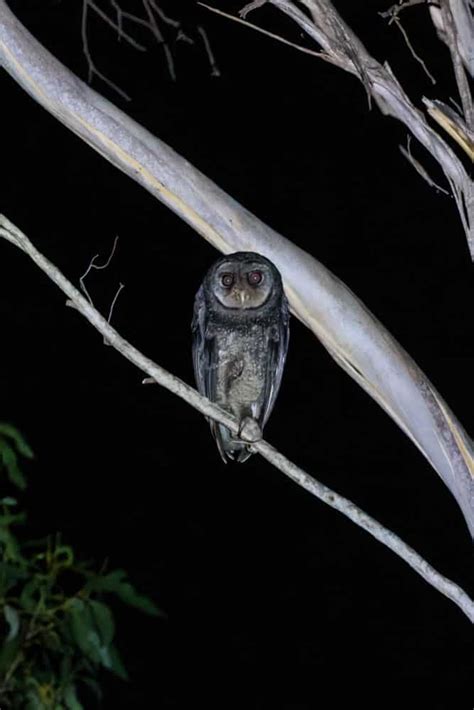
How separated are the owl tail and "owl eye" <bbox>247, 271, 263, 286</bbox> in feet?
1.20

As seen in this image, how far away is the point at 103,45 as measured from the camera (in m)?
3.59

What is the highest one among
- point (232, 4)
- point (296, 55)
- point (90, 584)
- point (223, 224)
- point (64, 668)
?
point (296, 55)

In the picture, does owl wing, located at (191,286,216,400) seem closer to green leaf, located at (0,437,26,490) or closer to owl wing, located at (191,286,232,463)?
owl wing, located at (191,286,232,463)

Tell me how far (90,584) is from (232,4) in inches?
80.0

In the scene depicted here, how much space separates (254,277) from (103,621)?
36.3 inches

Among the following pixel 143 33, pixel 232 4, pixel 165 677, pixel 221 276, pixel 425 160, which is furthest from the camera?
pixel 165 677

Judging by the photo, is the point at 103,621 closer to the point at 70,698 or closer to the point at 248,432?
the point at 70,698

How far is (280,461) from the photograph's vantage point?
4.44 ft

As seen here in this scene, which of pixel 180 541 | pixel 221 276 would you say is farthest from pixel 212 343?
pixel 180 541

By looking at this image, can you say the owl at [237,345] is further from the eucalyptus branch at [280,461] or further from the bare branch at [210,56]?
the eucalyptus branch at [280,461]

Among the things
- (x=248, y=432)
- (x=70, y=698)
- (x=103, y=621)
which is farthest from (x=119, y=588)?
(x=248, y=432)

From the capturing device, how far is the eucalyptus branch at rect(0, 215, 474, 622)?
1.23m

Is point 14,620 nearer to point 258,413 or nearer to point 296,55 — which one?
point 258,413

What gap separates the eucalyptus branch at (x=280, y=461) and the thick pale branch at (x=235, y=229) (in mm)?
138
